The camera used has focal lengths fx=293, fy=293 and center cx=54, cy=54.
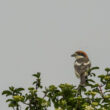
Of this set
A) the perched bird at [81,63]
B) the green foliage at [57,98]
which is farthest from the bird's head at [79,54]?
the green foliage at [57,98]

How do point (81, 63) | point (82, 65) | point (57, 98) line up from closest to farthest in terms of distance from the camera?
point (57, 98), point (82, 65), point (81, 63)

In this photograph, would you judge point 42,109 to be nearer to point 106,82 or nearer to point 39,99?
point 39,99

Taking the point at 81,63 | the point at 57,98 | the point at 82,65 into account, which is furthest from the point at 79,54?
the point at 57,98

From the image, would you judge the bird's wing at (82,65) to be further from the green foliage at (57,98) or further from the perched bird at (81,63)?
the green foliage at (57,98)

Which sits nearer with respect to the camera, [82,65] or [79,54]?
[82,65]

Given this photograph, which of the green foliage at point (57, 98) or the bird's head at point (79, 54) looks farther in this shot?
the bird's head at point (79, 54)

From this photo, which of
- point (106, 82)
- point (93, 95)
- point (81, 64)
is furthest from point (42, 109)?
point (81, 64)

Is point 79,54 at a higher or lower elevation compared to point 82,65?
higher

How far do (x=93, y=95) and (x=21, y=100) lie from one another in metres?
1.80

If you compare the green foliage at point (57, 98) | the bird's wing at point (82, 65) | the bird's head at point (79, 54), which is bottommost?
the green foliage at point (57, 98)

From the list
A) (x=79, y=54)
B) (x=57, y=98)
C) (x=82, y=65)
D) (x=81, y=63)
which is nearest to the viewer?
(x=57, y=98)

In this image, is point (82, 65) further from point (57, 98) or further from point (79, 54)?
point (57, 98)

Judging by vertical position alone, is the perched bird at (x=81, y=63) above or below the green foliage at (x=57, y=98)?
above

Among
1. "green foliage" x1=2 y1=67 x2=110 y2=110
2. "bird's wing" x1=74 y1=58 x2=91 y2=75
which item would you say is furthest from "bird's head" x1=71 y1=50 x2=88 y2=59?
"green foliage" x1=2 y1=67 x2=110 y2=110
